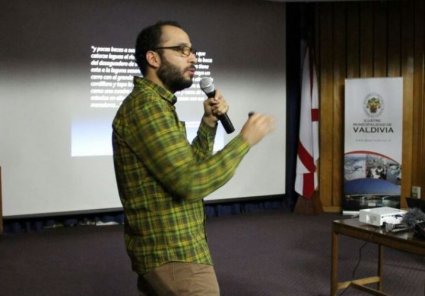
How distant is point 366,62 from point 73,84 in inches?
137

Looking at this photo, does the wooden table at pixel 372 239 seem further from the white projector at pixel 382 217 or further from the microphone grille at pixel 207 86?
the microphone grille at pixel 207 86

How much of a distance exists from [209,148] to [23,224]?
4.23m

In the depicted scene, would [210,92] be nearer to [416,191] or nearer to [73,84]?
[73,84]

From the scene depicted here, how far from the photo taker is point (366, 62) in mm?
6398

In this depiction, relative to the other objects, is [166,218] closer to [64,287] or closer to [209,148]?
[209,148]

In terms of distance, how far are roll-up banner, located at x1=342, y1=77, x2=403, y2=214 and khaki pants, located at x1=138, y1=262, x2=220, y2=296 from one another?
4.94 m

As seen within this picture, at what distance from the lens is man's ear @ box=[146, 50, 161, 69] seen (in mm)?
1514

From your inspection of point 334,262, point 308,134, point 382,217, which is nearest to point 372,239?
point 382,217

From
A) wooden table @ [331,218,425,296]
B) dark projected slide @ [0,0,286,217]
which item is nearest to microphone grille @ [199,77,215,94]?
wooden table @ [331,218,425,296]

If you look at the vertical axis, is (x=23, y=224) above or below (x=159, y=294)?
below

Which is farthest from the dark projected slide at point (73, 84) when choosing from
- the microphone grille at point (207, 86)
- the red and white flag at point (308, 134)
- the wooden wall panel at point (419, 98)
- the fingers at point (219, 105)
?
the fingers at point (219, 105)

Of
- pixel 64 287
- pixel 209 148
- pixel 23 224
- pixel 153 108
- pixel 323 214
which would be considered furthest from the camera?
pixel 323 214

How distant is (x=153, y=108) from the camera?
1.41 m

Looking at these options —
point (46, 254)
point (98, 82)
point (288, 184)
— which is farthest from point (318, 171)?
point (46, 254)
